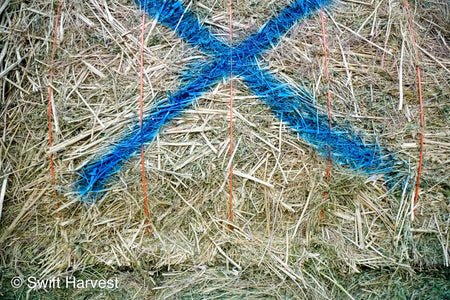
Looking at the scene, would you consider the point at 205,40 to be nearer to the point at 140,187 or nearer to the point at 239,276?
the point at 140,187

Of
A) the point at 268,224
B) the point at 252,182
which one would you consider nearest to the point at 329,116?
the point at 252,182

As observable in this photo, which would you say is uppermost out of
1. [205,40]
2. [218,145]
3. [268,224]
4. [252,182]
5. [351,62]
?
[205,40]

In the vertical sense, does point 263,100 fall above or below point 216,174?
above

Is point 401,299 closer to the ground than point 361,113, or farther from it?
closer to the ground
